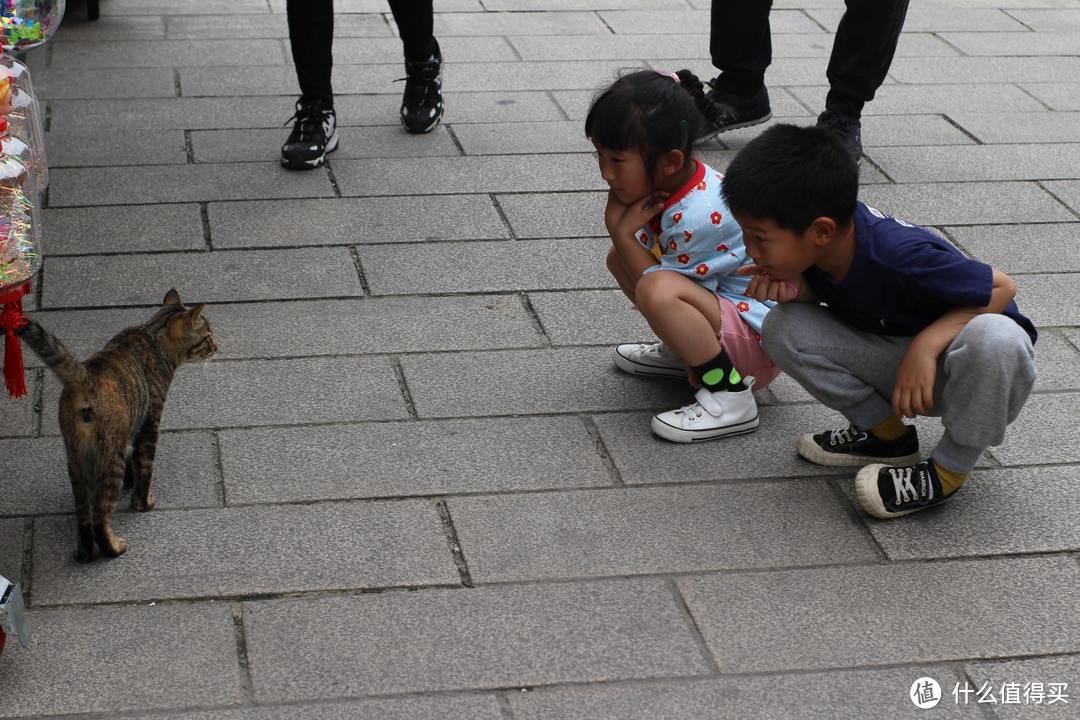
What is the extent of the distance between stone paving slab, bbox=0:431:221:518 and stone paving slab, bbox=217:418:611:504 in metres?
0.05

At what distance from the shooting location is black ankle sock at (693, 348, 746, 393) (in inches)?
124

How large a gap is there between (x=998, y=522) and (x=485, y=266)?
178 centimetres

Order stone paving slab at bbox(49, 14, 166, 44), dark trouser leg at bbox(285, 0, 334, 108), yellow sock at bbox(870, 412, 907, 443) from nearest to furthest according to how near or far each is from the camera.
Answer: yellow sock at bbox(870, 412, 907, 443), dark trouser leg at bbox(285, 0, 334, 108), stone paving slab at bbox(49, 14, 166, 44)

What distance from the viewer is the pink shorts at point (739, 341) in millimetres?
3191

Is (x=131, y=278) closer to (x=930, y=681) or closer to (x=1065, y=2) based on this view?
(x=930, y=681)

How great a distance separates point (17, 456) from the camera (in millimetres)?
2959

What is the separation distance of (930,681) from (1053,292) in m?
1.97

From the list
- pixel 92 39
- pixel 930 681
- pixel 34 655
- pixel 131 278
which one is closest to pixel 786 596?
pixel 930 681

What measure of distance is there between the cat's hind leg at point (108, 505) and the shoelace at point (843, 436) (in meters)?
1.59

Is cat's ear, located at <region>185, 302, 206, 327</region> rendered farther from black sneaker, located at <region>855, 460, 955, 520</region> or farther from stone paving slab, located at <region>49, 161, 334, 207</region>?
stone paving slab, located at <region>49, 161, 334, 207</region>

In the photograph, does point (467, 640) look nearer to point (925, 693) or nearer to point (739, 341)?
point (925, 693)

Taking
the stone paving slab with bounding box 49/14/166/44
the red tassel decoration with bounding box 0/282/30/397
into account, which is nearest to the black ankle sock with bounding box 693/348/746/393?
the red tassel decoration with bounding box 0/282/30/397

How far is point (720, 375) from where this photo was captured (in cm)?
316

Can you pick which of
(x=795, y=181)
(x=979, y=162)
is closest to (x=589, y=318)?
(x=795, y=181)
